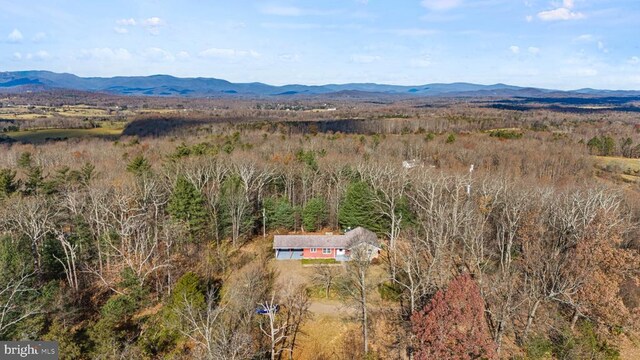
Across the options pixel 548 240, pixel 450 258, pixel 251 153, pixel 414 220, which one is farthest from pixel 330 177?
pixel 548 240

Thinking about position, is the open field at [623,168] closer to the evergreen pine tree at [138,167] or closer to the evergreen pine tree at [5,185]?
the evergreen pine tree at [138,167]

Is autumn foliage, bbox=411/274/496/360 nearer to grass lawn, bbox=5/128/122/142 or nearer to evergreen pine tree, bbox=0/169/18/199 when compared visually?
evergreen pine tree, bbox=0/169/18/199

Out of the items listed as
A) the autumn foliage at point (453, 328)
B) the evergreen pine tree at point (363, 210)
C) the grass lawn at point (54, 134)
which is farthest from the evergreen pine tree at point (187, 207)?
the grass lawn at point (54, 134)

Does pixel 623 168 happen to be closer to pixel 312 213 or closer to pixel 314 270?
pixel 312 213

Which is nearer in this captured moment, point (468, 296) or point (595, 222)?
point (468, 296)

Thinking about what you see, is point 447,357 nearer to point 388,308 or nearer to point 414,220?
point 388,308

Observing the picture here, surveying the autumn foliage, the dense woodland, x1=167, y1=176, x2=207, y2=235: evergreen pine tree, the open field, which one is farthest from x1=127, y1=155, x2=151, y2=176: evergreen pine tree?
the open field
